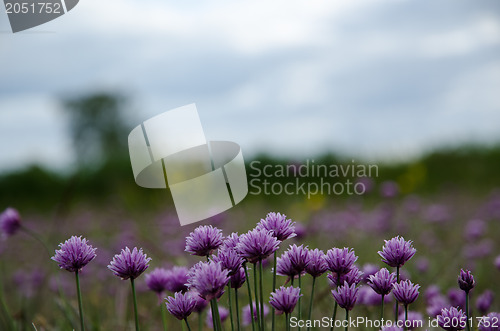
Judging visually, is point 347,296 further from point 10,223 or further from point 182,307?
point 10,223

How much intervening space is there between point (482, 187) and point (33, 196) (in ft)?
35.6

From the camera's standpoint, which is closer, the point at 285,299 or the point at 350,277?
the point at 285,299

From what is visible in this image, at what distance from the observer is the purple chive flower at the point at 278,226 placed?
118cm

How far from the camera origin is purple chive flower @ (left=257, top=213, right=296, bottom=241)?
1177 millimetres

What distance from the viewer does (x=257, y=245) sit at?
108cm

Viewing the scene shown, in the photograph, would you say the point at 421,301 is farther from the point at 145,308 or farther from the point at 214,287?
the point at 214,287

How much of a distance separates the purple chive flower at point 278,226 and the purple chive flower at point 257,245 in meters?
0.09

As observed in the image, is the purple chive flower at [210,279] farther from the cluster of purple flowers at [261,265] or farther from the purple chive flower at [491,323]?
the purple chive flower at [491,323]

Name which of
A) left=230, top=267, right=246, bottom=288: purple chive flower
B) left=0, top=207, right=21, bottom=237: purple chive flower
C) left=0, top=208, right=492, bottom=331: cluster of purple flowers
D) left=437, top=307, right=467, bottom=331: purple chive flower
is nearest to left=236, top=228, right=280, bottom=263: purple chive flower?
left=0, top=208, right=492, bottom=331: cluster of purple flowers

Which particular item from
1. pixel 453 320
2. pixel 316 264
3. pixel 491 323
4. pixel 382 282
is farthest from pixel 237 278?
pixel 491 323

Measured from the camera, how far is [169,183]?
306 inches

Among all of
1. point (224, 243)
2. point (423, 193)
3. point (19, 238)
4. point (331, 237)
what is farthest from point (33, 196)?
point (224, 243)

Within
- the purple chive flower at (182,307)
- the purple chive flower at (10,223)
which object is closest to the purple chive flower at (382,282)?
the purple chive flower at (182,307)

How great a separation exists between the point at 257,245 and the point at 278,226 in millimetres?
122
